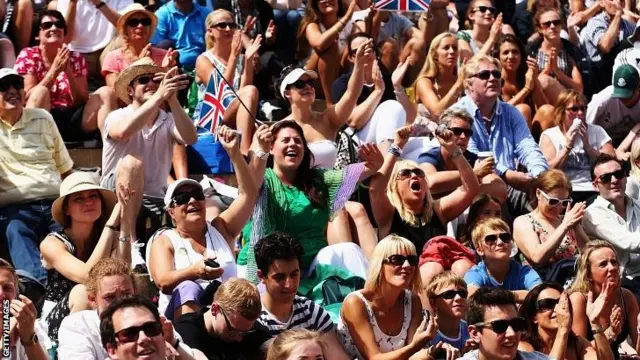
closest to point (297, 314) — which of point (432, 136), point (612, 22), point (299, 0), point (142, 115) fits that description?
point (142, 115)

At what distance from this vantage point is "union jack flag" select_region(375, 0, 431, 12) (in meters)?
13.7

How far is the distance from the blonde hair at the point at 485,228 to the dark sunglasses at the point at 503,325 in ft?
5.98

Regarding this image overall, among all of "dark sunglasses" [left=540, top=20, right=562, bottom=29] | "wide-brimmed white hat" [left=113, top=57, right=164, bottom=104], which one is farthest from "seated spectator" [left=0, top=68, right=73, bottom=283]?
"dark sunglasses" [left=540, top=20, right=562, bottom=29]

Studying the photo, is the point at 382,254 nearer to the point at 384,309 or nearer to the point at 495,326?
the point at 384,309

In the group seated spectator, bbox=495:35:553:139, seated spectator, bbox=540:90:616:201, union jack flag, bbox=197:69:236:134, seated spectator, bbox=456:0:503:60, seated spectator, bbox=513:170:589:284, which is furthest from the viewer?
seated spectator, bbox=456:0:503:60

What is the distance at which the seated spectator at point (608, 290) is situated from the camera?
10.6 meters

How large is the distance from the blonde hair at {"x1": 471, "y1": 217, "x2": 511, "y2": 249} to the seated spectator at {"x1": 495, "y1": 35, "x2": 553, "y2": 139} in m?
3.03

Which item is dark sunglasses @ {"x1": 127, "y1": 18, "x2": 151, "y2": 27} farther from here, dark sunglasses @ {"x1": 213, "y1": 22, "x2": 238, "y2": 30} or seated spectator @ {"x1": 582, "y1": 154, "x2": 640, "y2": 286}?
seated spectator @ {"x1": 582, "y1": 154, "x2": 640, "y2": 286}

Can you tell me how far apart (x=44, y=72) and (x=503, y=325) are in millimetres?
4765

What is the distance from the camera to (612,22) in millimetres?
15789

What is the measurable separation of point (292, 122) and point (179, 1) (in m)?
3.39

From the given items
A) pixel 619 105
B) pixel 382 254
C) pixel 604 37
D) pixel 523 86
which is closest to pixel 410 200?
pixel 382 254

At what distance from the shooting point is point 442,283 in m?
9.99

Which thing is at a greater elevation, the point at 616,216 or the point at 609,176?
the point at 609,176
